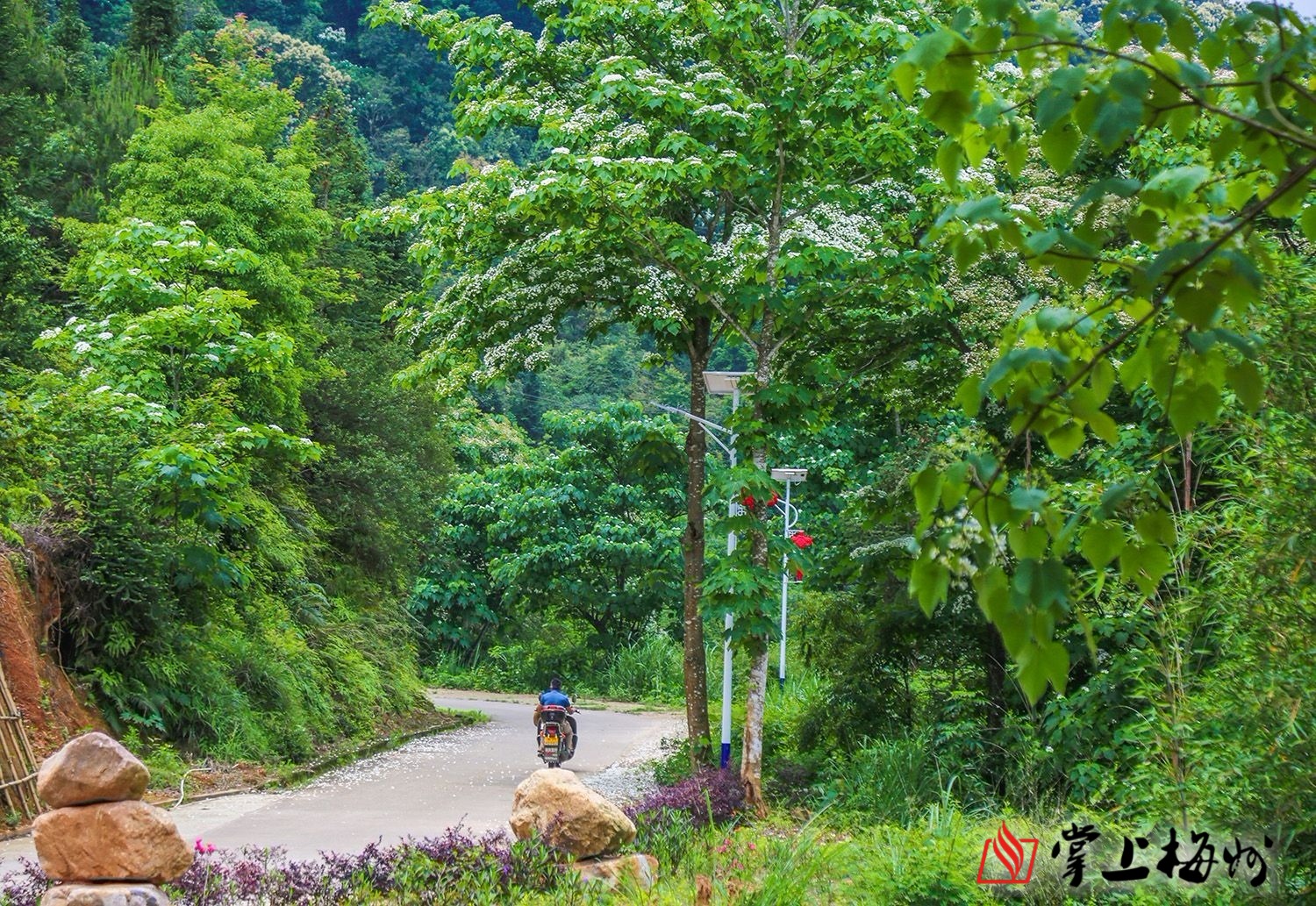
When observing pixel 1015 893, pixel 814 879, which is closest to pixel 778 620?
pixel 814 879

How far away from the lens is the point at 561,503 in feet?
108

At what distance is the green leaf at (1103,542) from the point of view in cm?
210

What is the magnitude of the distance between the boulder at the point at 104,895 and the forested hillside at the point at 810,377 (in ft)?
15.5

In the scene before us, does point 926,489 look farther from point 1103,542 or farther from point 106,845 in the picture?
point 106,845

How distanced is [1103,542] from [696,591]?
1270 centimetres

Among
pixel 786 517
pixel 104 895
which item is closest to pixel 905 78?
pixel 104 895

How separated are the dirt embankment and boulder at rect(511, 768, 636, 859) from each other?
5364 millimetres

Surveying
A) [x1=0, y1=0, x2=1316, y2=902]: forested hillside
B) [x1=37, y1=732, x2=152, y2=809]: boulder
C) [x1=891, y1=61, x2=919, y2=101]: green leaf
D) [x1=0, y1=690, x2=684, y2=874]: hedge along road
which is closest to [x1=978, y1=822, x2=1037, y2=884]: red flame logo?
[x1=0, y1=0, x2=1316, y2=902]: forested hillside

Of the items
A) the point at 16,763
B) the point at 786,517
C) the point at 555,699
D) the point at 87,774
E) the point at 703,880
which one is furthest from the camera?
the point at 786,517

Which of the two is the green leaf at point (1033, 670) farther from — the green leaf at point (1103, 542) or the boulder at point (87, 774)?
the boulder at point (87, 774)

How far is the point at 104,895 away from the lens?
717cm

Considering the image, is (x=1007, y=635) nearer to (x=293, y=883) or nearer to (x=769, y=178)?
(x=293, y=883)

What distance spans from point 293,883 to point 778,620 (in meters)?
5.90

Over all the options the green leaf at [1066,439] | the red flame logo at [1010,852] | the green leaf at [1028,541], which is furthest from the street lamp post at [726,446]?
the green leaf at [1028,541]
